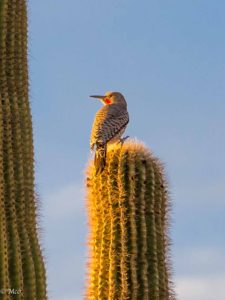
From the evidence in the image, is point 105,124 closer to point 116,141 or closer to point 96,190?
point 116,141

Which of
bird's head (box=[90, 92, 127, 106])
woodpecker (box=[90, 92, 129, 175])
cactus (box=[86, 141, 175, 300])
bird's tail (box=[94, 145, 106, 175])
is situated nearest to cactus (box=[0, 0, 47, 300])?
cactus (box=[86, 141, 175, 300])

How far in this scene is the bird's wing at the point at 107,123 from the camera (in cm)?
984

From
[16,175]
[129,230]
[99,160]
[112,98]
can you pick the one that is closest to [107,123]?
[112,98]

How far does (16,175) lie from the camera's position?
6688 mm

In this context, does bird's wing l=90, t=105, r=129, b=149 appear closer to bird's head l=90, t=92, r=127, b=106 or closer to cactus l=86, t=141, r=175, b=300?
bird's head l=90, t=92, r=127, b=106

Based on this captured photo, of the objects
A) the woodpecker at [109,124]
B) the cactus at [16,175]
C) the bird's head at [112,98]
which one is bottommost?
the cactus at [16,175]

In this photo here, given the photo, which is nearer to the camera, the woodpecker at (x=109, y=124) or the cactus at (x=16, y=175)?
the cactus at (x=16, y=175)

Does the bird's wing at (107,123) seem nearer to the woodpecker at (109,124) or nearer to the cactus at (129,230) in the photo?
the woodpecker at (109,124)

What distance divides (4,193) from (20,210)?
0.61 feet

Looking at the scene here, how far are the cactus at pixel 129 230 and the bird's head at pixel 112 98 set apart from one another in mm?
2998

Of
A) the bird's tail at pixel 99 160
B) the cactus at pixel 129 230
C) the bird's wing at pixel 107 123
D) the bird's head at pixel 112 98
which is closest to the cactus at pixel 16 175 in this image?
the cactus at pixel 129 230

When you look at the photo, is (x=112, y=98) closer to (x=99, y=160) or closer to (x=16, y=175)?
(x=99, y=160)

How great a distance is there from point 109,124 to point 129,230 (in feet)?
8.16

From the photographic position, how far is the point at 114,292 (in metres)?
7.96
